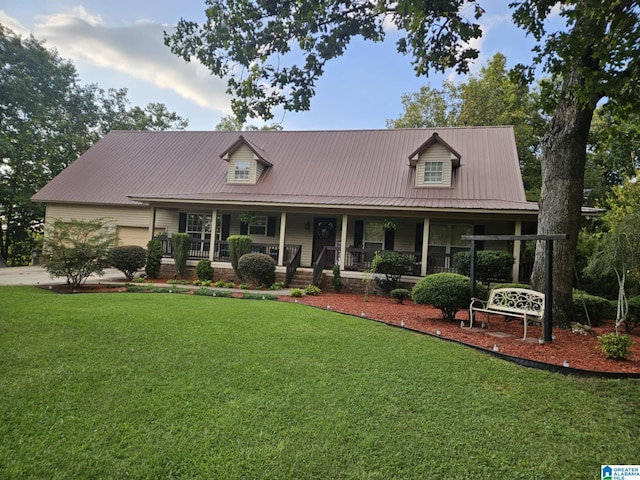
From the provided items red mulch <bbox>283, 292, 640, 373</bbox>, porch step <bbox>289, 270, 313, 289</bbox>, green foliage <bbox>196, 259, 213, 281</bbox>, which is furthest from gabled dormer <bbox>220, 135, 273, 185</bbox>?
red mulch <bbox>283, 292, 640, 373</bbox>

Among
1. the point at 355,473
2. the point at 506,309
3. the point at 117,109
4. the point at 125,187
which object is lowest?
the point at 355,473

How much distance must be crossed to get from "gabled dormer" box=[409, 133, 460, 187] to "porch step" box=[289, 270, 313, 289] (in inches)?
231

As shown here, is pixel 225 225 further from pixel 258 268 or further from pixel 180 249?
pixel 258 268

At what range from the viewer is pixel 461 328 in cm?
686

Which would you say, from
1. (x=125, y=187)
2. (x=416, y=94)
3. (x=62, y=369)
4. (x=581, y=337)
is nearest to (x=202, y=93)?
(x=125, y=187)

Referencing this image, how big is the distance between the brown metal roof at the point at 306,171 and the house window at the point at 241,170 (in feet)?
1.80

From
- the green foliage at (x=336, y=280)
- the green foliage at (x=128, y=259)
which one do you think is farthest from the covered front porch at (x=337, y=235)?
the green foliage at (x=128, y=259)

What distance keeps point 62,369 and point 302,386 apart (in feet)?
8.62

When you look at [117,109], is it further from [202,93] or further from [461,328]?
[461,328]

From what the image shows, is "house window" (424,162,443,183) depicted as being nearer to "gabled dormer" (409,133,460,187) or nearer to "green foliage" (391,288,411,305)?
"gabled dormer" (409,133,460,187)

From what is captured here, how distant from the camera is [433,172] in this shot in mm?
14500

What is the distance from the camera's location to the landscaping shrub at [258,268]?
38.7 feet

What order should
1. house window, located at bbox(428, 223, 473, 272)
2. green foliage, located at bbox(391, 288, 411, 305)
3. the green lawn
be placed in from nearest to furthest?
the green lawn
green foliage, located at bbox(391, 288, 411, 305)
house window, located at bbox(428, 223, 473, 272)

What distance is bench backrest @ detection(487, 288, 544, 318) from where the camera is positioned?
6203mm
